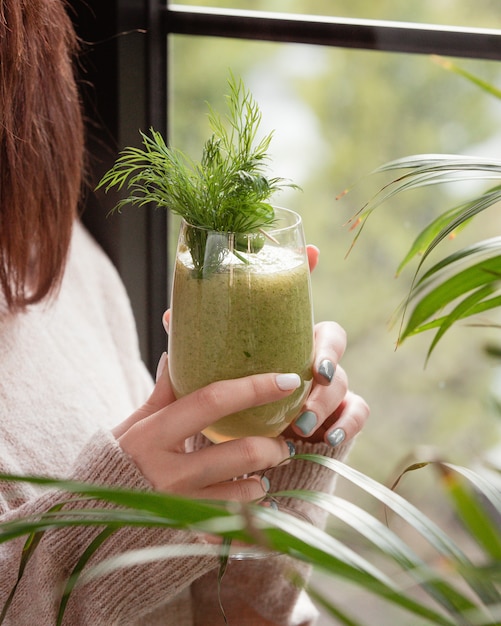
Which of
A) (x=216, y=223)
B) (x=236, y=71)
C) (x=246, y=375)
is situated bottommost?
(x=246, y=375)

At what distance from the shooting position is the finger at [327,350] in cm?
83

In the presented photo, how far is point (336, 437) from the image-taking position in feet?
2.96

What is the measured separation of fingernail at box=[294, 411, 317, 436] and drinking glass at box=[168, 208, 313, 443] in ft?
0.23

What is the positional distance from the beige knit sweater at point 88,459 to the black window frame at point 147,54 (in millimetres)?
116

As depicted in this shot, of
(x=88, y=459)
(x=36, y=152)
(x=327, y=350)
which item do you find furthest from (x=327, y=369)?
(x=36, y=152)

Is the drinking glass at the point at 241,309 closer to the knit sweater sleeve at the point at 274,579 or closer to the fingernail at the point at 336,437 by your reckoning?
the fingernail at the point at 336,437

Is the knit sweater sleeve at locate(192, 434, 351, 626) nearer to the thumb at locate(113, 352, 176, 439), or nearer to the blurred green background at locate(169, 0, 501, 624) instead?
the thumb at locate(113, 352, 176, 439)

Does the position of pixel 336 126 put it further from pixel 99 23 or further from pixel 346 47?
pixel 99 23

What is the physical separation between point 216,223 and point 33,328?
1.80 feet

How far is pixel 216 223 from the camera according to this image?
72 centimetres

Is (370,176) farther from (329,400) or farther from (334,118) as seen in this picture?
(329,400)

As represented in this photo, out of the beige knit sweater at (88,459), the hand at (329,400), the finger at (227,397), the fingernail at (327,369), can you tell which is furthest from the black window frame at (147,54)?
the finger at (227,397)

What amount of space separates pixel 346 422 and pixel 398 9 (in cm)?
73

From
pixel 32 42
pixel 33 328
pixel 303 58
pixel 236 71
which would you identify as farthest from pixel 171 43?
pixel 33 328
